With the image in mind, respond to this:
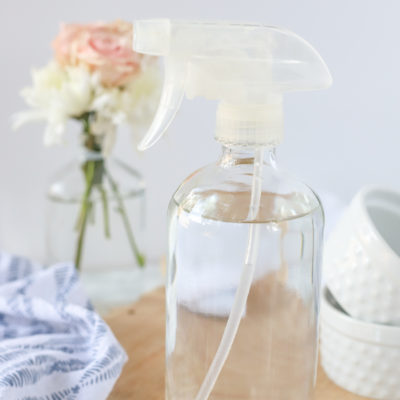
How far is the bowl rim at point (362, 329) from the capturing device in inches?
20.5

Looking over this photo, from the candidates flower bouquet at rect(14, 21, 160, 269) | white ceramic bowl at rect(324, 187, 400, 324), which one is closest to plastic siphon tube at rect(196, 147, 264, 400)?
white ceramic bowl at rect(324, 187, 400, 324)

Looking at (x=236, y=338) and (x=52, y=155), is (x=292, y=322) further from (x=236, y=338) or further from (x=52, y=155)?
(x=52, y=155)

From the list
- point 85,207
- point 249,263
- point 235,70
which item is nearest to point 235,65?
point 235,70

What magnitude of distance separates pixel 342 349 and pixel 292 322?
91mm

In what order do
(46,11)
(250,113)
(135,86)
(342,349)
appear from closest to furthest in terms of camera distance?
(250,113)
(342,349)
(135,86)
(46,11)

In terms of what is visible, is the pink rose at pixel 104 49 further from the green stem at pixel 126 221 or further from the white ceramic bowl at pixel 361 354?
the white ceramic bowl at pixel 361 354

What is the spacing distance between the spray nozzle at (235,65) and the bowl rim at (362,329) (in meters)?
0.20

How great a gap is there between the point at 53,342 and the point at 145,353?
0.09 meters

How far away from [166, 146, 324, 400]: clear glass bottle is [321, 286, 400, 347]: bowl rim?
6 centimetres

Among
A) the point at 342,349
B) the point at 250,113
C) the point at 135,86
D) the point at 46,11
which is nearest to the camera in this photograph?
the point at 250,113

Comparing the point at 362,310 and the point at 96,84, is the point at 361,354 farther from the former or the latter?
the point at 96,84

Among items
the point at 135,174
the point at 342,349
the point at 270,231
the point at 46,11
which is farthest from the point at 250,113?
the point at 46,11

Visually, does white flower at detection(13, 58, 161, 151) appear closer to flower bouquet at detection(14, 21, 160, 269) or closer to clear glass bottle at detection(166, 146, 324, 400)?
flower bouquet at detection(14, 21, 160, 269)

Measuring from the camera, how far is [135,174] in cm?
79
